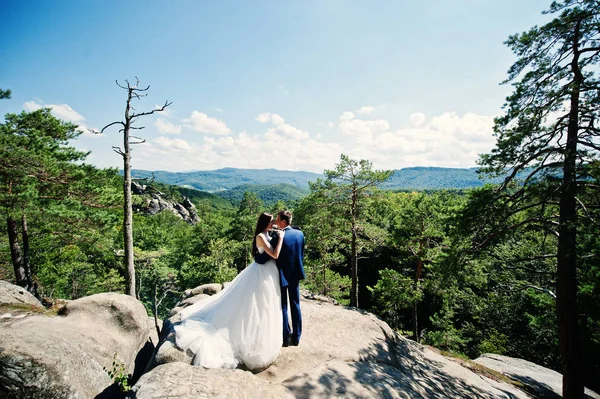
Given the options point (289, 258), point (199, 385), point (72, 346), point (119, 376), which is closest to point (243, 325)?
point (199, 385)

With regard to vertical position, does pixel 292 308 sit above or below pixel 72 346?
above

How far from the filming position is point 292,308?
5.04 m

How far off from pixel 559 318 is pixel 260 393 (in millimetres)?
8143

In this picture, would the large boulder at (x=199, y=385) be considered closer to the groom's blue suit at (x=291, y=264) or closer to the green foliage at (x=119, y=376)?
the groom's blue suit at (x=291, y=264)

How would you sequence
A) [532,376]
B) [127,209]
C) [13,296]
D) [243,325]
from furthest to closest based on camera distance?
[532,376]
[127,209]
[13,296]
[243,325]

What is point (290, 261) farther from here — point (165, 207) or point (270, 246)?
point (165, 207)

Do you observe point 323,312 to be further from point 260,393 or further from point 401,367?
point 260,393

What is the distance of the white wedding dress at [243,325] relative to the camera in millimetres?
4180

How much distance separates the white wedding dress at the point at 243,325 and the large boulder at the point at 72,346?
246 cm

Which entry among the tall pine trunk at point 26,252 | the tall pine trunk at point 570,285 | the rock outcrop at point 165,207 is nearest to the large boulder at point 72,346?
the tall pine trunk at point 26,252

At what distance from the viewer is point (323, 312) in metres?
7.58

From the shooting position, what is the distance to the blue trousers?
4.86 m

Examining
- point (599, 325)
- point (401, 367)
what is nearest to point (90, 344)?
point (401, 367)

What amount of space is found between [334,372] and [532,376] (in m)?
12.4
